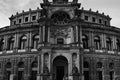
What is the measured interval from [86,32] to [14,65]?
19660 mm

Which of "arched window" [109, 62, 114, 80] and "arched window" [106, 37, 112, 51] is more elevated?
"arched window" [106, 37, 112, 51]

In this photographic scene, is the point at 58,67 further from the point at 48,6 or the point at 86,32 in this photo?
the point at 48,6

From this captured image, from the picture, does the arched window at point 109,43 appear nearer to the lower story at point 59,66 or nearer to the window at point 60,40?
the lower story at point 59,66

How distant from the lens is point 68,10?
41.1 meters

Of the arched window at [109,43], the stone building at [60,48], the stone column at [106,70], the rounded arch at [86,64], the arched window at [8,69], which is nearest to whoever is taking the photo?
the stone building at [60,48]

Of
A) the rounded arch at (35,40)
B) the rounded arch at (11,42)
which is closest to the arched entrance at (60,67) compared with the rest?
the rounded arch at (35,40)

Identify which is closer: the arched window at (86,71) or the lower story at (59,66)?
the lower story at (59,66)

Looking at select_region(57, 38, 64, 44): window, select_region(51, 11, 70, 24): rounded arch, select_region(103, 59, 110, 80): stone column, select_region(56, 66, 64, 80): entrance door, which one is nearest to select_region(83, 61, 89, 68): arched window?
select_region(103, 59, 110, 80): stone column

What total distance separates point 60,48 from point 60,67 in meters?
4.68

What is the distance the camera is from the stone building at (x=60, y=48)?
121 feet

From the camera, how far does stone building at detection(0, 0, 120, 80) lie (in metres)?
36.8

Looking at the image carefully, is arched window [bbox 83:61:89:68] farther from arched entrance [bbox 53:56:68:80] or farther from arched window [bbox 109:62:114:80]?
arched window [bbox 109:62:114:80]

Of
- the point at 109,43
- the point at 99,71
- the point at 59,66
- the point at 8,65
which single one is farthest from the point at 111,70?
the point at 8,65

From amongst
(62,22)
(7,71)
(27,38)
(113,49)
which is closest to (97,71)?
(113,49)
